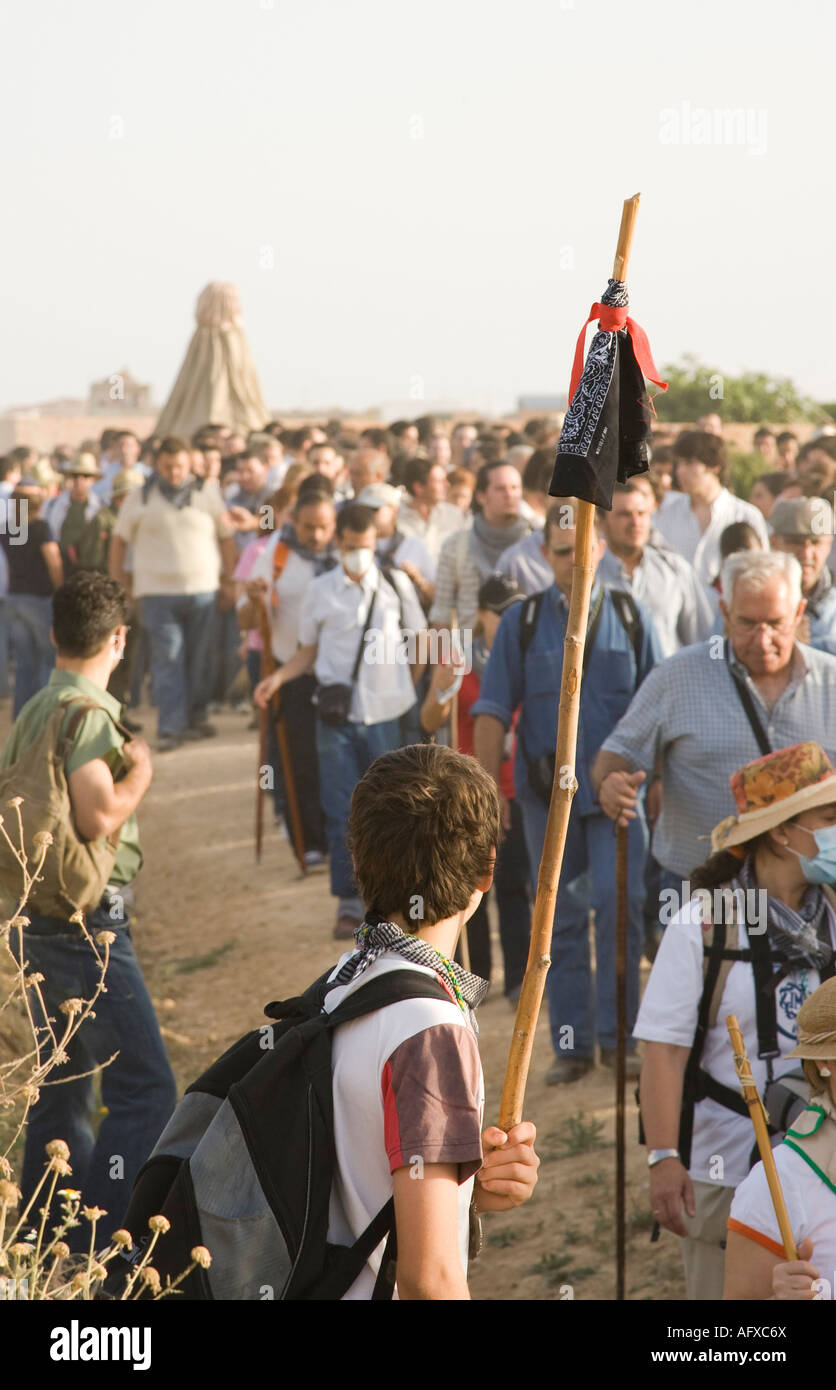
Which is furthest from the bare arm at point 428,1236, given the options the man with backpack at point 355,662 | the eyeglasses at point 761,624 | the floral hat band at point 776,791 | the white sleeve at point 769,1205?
the man with backpack at point 355,662

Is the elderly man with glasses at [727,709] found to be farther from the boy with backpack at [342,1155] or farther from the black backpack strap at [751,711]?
the boy with backpack at [342,1155]

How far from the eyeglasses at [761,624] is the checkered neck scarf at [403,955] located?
282 cm

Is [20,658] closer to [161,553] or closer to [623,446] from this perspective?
[161,553]

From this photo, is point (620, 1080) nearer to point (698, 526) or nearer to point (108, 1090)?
point (108, 1090)

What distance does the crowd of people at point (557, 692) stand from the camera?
3.92m

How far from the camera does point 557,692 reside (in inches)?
248

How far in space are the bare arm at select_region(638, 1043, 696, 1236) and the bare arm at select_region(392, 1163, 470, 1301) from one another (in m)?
1.64

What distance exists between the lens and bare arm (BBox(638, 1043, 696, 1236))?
3924mm

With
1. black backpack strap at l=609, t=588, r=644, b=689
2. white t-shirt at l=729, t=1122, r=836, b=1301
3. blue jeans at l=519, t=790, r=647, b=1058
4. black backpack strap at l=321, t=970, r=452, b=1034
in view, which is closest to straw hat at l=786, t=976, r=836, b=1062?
white t-shirt at l=729, t=1122, r=836, b=1301

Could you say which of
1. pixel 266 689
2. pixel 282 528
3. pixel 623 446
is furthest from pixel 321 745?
pixel 623 446

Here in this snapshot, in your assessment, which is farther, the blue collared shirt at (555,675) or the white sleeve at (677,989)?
the blue collared shirt at (555,675)

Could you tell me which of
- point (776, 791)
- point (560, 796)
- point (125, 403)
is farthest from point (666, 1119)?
point (125, 403)

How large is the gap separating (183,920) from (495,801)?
25.1 ft
